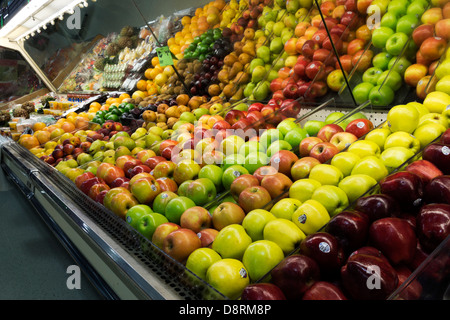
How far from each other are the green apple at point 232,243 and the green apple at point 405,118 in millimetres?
1024

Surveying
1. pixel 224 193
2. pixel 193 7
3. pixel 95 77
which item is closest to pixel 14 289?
pixel 224 193

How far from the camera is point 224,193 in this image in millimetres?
1802

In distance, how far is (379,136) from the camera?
175cm

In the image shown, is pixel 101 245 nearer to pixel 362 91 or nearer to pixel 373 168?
pixel 373 168

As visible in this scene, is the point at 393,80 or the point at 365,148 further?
the point at 393,80

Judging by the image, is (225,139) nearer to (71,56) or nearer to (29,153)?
(29,153)

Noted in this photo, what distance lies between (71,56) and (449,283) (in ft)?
24.3

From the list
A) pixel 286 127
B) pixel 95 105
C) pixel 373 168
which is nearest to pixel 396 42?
pixel 286 127

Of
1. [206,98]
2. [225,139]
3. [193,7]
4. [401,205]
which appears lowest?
[401,205]

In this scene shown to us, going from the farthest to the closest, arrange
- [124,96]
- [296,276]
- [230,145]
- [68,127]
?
[124,96] → [68,127] → [230,145] → [296,276]

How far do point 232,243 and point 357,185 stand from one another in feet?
1.90

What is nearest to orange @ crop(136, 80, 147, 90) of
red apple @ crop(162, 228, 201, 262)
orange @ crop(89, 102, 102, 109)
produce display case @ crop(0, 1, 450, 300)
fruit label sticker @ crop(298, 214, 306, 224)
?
produce display case @ crop(0, 1, 450, 300)

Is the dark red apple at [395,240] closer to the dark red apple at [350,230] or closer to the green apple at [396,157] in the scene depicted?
the dark red apple at [350,230]

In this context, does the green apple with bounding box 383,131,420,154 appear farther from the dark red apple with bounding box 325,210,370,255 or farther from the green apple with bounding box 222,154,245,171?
the green apple with bounding box 222,154,245,171
